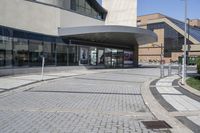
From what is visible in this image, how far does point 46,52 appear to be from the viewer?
98.3ft

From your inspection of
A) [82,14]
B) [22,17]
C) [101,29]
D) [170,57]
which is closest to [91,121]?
[22,17]

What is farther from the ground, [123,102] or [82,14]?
[82,14]

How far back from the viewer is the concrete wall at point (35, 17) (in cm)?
2469

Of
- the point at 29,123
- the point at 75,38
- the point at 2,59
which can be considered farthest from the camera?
the point at 75,38

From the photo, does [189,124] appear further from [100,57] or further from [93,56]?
[100,57]

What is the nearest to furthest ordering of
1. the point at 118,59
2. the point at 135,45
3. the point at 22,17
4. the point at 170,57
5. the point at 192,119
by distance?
the point at 192,119, the point at 22,17, the point at 118,59, the point at 135,45, the point at 170,57

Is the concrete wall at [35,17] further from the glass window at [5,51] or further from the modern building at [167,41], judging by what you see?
the modern building at [167,41]

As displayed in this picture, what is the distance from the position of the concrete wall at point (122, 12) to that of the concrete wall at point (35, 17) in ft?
32.5

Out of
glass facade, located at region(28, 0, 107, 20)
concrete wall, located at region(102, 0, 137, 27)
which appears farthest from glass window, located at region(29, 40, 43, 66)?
concrete wall, located at region(102, 0, 137, 27)

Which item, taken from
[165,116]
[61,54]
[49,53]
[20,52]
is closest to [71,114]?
[165,116]

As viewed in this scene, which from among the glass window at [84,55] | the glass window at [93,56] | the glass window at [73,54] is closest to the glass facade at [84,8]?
the glass window at [93,56]

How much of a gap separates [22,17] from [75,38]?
28.1 ft

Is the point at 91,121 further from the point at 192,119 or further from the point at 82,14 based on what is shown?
the point at 82,14

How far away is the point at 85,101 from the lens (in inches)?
456
